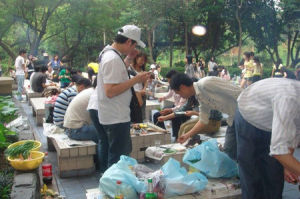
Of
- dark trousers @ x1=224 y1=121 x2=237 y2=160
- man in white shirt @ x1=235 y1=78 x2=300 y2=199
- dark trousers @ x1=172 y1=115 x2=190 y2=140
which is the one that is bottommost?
dark trousers @ x1=172 y1=115 x2=190 y2=140

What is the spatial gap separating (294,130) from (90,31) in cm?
2509

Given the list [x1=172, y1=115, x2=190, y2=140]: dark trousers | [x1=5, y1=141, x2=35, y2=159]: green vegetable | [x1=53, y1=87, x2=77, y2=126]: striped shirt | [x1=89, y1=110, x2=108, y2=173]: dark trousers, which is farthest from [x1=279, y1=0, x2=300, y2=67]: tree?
[x1=5, y1=141, x2=35, y2=159]: green vegetable

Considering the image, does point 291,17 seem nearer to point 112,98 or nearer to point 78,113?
point 78,113

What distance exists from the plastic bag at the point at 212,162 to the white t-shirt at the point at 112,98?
792 mm

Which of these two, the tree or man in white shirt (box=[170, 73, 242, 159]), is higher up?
the tree

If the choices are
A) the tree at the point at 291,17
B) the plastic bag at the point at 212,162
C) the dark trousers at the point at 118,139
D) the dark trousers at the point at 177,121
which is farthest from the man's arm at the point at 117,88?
the tree at the point at 291,17

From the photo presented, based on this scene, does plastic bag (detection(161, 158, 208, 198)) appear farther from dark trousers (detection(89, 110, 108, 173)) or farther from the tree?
the tree

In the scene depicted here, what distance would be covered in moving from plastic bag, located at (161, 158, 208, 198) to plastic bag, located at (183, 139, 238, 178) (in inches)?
11.5

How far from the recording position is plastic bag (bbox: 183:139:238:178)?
11.2 feet

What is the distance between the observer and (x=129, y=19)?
23938 millimetres

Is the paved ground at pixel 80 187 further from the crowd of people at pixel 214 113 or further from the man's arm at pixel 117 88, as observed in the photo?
the man's arm at pixel 117 88

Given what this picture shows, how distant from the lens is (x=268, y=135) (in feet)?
8.29

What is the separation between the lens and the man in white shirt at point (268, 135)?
1.99m

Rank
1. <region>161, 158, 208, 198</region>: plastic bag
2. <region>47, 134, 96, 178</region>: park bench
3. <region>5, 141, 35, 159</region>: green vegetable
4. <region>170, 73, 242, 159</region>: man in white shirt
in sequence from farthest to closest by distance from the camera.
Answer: <region>47, 134, 96, 178</region>: park bench → <region>5, 141, 35, 159</region>: green vegetable → <region>170, 73, 242, 159</region>: man in white shirt → <region>161, 158, 208, 198</region>: plastic bag
